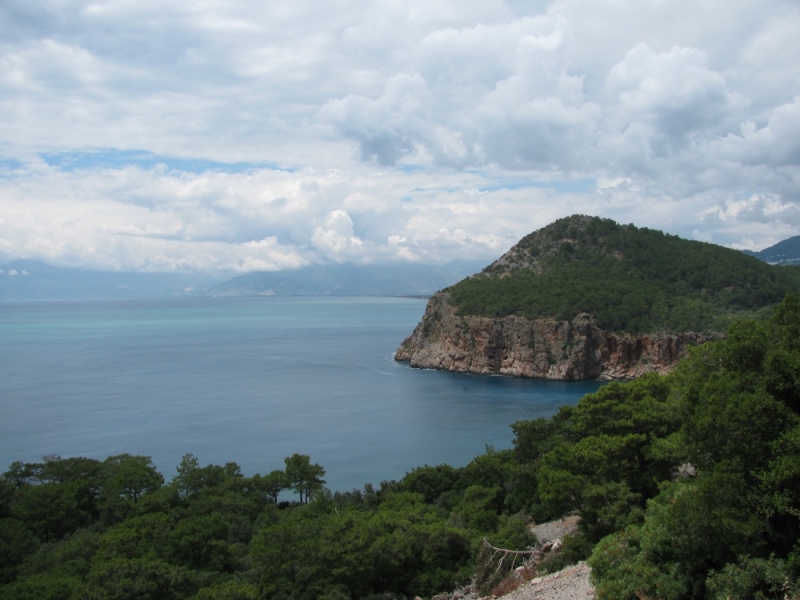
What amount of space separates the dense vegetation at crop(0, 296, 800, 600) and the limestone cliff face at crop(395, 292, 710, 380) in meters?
46.2

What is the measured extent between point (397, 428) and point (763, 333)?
42437 millimetres

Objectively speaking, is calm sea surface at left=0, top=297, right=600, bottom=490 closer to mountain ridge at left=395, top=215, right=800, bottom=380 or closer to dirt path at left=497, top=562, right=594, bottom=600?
mountain ridge at left=395, top=215, right=800, bottom=380

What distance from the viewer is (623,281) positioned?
308ft

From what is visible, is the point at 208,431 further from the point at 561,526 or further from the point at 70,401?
the point at 561,526

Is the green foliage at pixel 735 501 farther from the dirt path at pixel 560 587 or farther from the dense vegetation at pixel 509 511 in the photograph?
the dirt path at pixel 560 587

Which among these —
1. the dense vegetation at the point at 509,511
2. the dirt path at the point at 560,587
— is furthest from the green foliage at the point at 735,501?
the dirt path at the point at 560,587

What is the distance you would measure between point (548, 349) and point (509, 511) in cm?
5408

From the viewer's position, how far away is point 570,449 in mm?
22547

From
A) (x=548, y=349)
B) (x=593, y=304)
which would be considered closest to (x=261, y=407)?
(x=548, y=349)

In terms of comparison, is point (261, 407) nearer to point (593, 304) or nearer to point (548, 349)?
point (548, 349)

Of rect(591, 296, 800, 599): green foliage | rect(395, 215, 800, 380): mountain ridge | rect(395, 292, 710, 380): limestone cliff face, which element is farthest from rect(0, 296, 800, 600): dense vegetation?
rect(395, 215, 800, 380): mountain ridge

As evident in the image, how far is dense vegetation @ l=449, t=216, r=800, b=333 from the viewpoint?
8238cm

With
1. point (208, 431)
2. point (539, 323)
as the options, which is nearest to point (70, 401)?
point (208, 431)

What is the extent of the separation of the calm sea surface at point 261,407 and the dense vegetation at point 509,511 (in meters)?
10.6
